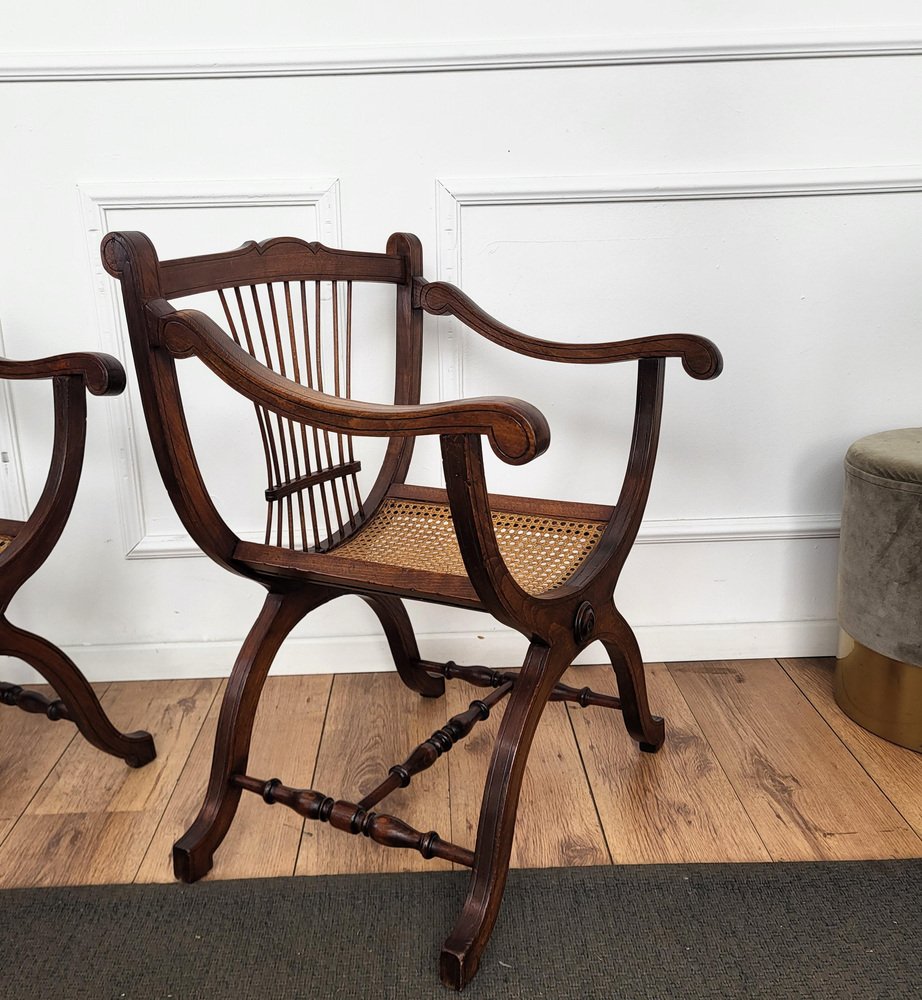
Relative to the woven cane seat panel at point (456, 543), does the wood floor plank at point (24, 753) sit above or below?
below

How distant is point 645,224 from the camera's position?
5.52ft

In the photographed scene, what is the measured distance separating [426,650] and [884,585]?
0.88m

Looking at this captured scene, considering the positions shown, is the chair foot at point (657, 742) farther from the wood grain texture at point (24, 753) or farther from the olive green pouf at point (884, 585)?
the wood grain texture at point (24, 753)

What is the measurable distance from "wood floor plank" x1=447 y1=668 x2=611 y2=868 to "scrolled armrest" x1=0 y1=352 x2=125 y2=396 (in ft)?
2.71

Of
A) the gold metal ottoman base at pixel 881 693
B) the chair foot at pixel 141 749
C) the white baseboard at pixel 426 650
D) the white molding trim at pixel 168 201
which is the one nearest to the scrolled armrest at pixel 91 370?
the white molding trim at pixel 168 201

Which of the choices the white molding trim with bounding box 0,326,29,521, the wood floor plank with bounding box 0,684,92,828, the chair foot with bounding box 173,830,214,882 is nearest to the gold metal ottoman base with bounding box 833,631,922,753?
the chair foot with bounding box 173,830,214,882

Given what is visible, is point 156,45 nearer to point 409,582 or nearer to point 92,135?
point 92,135

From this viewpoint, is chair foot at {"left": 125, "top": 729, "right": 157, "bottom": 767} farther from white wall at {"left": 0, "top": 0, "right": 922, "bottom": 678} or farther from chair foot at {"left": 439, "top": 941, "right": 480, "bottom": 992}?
chair foot at {"left": 439, "top": 941, "right": 480, "bottom": 992}

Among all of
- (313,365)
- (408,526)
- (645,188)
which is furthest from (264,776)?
(645,188)

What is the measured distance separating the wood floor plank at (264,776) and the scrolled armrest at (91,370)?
2.22ft

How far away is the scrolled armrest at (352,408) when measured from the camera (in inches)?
35.5

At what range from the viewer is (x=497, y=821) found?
3.74 feet

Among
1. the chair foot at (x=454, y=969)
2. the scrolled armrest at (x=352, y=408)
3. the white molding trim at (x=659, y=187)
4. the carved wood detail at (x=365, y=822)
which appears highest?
the white molding trim at (x=659, y=187)

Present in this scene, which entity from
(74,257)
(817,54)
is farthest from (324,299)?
(817,54)
